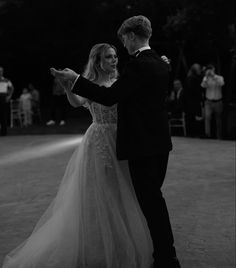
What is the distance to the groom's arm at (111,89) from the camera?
14.6 ft

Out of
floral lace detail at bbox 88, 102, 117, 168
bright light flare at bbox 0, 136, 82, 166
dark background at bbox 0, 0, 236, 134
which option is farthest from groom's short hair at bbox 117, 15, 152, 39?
dark background at bbox 0, 0, 236, 134

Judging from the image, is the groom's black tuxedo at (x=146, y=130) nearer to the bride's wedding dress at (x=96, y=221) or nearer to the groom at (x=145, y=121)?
the groom at (x=145, y=121)

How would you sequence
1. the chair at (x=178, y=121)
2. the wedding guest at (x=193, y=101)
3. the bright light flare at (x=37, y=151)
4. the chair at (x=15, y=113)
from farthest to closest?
the chair at (x=15, y=113) < the chair at (x=178, y=121) < the wedding guest at (x=193, y=101) < the bright light flare at (x=37, y=151)

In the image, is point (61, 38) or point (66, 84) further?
point (61, 38)

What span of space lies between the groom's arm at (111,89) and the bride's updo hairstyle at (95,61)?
80cm

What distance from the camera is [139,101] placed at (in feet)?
15.1

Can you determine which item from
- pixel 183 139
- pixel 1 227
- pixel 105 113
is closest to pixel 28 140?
pixel 183 139

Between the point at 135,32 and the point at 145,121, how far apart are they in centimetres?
63

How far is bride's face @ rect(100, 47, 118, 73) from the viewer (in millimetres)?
5242

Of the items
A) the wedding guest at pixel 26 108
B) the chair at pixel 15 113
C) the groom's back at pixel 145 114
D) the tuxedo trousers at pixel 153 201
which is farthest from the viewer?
the wedding guest at pixel 26 108

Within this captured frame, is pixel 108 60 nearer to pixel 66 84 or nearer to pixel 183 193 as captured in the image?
pixel 66 84

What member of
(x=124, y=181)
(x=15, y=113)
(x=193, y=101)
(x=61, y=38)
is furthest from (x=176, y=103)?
(x=61, y=38)

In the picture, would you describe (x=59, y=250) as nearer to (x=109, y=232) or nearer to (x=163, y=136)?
(x=109, y=232)

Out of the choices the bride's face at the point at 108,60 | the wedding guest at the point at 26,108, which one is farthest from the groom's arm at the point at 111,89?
the wedding guest at the point at 26,108
